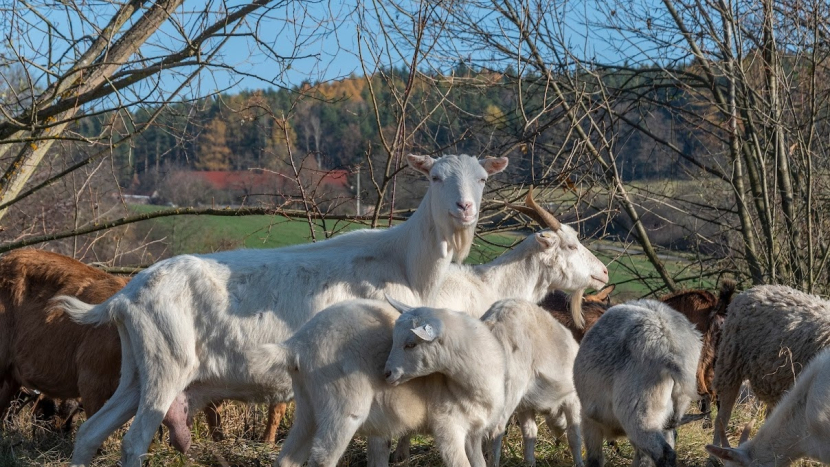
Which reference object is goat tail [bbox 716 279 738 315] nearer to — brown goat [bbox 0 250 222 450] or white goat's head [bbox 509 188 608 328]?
white goat's head [bbox 509 188 608 328]

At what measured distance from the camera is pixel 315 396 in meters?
5.14

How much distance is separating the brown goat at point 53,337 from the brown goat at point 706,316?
4055mm

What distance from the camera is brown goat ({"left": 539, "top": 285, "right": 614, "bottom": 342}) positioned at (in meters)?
8.19

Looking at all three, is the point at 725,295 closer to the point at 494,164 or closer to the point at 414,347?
the point at 494,164

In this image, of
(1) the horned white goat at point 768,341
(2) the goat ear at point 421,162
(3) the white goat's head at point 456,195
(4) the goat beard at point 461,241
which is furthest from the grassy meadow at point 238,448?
(2) the goat ear at point 421,162

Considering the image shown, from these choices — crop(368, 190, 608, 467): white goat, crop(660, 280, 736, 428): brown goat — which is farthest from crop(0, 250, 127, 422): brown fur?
crop(660, 280, 736, 428): brown goat

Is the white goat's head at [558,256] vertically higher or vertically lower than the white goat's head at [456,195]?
lower

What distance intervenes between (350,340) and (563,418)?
2322mm

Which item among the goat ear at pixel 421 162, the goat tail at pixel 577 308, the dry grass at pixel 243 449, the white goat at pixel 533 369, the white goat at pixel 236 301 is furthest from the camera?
the goat tail at pixel 577 308

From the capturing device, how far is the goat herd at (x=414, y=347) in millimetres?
5160

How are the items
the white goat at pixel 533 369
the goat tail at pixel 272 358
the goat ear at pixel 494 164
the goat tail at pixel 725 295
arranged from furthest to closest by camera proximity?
the goat tail at pixel 725 295
the goat ear at pixel 494 164
the white goat at pixel 533 369
the goat tail at pixel 272 358

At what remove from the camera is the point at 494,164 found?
7.17m

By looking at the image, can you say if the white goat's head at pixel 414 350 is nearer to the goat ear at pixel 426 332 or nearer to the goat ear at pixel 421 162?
the goat ear at pixel 426 332

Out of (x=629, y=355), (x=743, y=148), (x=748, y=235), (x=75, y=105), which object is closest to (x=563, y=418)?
(x=629, y=355)
